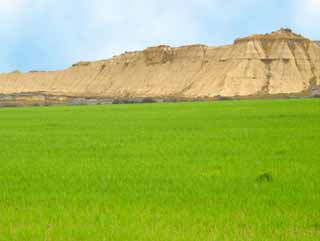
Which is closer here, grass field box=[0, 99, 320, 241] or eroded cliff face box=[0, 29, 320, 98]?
grass field box=[0, 99, 320, 241]

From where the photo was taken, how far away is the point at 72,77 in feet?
510

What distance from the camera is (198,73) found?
137375 millimetres

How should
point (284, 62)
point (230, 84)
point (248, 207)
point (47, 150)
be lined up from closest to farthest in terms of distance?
point (248, 207), point (47, 150), point (230, 84), point (284, 62)

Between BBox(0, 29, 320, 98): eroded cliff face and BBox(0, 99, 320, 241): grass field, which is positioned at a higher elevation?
BBox(0, 29, 320, 98): eroded cliff face

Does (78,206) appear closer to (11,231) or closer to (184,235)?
(11,231)

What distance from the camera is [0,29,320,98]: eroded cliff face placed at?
125438 millimetres

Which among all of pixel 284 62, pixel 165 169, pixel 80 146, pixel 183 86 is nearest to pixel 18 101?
pixel 183 86

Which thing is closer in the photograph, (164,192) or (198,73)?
(164,192)

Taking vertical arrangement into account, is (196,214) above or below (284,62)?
below

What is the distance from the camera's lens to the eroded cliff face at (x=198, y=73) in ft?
412

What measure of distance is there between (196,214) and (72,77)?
149m

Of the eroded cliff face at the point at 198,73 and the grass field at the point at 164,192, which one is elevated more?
the eroded cliff face at the point at 198,73

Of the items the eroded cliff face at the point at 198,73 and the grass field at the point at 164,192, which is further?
the eroded cliff face at the point at 198,73

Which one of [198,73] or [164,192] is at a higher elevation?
[198,73]
